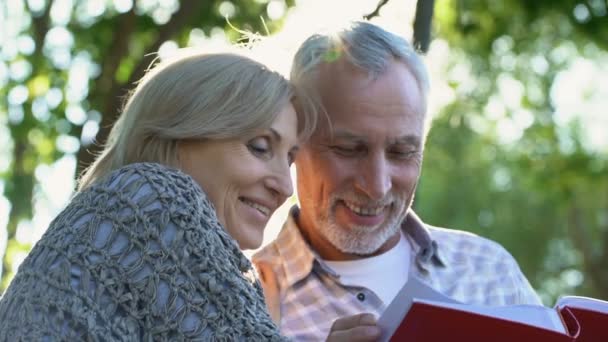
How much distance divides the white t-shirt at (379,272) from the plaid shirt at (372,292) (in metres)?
0.03

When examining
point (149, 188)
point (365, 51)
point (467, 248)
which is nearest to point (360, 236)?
point (467, 248)

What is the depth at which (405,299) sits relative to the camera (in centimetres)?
312

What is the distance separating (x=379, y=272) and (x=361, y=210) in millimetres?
224

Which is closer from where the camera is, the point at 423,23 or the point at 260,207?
the point at 260,207

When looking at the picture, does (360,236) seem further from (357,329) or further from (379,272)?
(357,329)

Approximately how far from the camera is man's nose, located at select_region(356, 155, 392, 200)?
4.38 m

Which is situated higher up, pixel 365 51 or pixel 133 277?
pixel 133 277

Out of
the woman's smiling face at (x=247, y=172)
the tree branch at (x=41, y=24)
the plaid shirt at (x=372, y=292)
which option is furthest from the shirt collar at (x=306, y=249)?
the tree branch at (x=41, y=24)

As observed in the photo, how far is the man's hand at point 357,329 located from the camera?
3213mm

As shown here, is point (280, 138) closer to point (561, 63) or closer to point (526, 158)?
point (526, 158)

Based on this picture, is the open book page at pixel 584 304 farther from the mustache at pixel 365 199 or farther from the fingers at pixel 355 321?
the mustache at pixel 365 199

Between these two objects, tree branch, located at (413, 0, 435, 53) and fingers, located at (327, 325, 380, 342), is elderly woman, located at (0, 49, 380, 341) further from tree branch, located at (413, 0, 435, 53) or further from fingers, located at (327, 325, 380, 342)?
tree branch, located at (413, 0, 435, 53)

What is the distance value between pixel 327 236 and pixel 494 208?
19707 millimetres

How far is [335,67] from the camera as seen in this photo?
4531 millimetres
